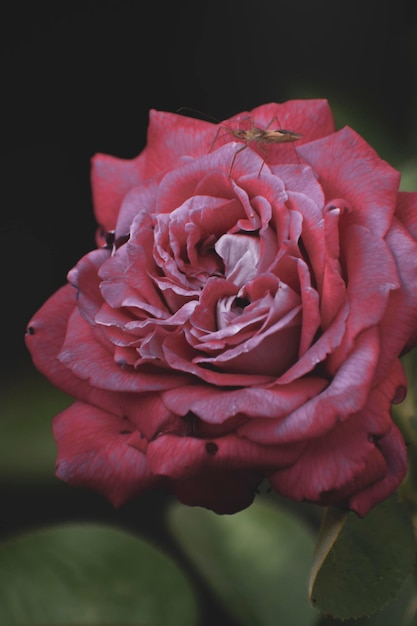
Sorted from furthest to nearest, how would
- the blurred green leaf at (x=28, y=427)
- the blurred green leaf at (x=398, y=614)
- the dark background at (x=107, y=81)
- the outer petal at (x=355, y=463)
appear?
the dark background at (x=107, y=81), the blurred green leaf at (x=28, y=427), the blurred green leaf at (x=398, y=614), the outer petal at (x=355, y=463)

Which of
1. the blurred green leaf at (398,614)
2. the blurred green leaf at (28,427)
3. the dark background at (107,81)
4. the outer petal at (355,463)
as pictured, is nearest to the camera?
the outer petal at (355,463)

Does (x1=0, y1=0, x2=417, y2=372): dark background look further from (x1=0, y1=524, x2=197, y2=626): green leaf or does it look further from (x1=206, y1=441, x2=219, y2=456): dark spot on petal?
(x1=206, y1=441, x2=219, y2=456): dark spot on petal

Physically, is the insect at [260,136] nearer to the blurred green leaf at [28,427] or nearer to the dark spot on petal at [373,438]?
the dark spot on petal at [373,438]

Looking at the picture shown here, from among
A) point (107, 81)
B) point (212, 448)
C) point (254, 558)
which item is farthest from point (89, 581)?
point (107, 81)

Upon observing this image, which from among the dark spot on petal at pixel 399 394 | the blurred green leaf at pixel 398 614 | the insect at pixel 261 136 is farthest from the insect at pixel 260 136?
the blurred green leaf at pixel 398 614

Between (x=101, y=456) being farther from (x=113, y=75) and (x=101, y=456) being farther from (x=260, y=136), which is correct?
(x=113, y=75)

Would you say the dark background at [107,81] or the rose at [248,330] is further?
the dark background at [107,81]
